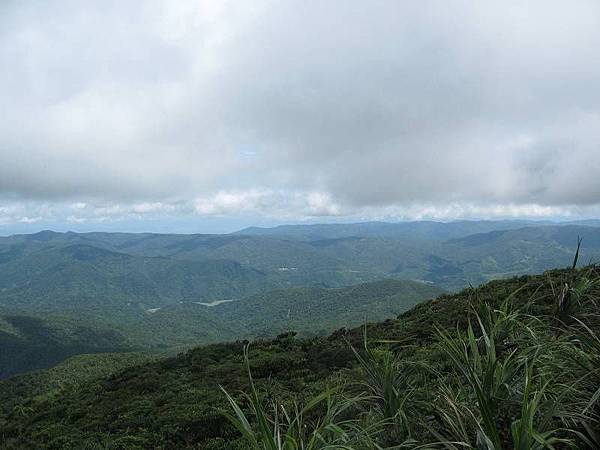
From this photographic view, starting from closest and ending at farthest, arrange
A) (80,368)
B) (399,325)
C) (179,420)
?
(179,420), (399,325), (80,368)

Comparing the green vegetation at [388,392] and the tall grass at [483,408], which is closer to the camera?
the tall grass at [483,408]

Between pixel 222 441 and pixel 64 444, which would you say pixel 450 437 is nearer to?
pixel 222 441

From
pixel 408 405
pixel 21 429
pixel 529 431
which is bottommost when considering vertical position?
pixel 21 429

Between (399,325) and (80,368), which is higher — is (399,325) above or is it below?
above

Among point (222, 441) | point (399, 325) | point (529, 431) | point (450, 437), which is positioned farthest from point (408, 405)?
point (399, 325)

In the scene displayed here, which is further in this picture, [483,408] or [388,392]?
[388,392]

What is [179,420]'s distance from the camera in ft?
44.9

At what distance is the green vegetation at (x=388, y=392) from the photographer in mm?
3634

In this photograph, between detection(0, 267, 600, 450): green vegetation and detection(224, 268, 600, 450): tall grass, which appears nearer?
detection(224, 268, 600, 450): tall grass

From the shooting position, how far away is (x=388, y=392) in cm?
486

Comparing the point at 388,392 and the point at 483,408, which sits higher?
the point at 483,408

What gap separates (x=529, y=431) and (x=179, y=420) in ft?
44.1

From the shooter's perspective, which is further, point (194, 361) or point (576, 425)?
point (194, 361)

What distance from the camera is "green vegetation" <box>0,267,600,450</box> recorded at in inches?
143
